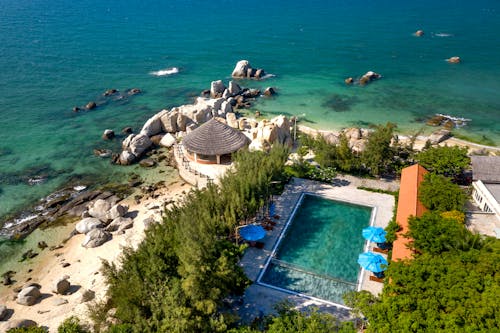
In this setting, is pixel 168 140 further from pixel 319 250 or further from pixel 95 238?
pixel 319 250

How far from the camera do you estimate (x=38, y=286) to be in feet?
86.5

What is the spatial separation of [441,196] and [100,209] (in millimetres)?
28361

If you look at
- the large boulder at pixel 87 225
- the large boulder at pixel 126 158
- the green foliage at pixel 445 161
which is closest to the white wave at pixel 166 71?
the large boulder at pixel 126 158

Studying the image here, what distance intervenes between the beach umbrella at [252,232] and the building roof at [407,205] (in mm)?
9005

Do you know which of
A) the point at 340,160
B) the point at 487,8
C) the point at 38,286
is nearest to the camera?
the point at 38,286

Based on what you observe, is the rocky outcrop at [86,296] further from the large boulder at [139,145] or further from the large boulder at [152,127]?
the large boulder at [152,127]

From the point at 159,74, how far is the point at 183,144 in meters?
40.2

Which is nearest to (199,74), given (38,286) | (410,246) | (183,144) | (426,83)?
(183,144)

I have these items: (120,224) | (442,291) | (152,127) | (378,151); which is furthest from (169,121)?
(442,291)

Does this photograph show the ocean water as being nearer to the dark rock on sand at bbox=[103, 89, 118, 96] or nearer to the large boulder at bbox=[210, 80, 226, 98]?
the dark rock on sand at bbox=[103, 89, 118, 96]

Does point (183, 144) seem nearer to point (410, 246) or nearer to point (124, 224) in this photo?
point (124, 224)

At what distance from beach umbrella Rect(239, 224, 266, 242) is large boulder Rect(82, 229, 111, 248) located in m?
12.0

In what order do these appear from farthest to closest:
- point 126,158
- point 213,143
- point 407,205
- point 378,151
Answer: point 126,158 → point 213,143 → point 378,151 → point 407,205

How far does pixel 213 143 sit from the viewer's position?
36438 mm
